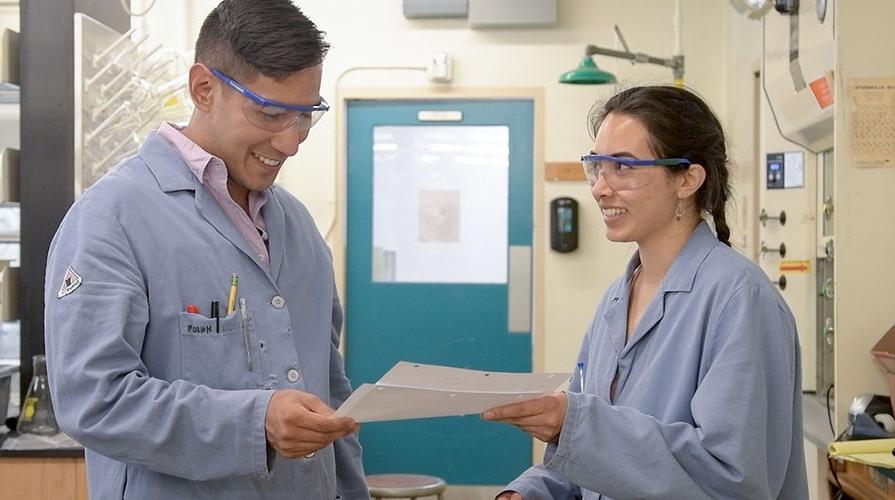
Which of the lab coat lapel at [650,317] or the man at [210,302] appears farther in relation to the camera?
the lab coat lapel at [650,317]

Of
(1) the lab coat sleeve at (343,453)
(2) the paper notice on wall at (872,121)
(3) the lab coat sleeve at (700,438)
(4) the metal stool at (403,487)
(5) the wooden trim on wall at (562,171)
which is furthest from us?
(5) the wooden trim on wall at (562,171)

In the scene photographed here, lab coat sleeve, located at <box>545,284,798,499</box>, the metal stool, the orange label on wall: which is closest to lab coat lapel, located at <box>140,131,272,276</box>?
lab coat sleeve, located at <box>545,284,798,499</box>

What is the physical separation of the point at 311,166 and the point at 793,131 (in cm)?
256

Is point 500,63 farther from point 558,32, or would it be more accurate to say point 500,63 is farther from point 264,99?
point 264,99

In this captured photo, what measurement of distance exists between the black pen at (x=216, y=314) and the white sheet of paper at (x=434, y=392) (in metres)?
0.24

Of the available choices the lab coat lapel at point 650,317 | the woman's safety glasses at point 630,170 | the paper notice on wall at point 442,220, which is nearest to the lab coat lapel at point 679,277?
the lab coat lapel at point 650,317

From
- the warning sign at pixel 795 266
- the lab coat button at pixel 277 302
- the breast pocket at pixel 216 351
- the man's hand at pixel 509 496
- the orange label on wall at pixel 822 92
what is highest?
the orange label on wall at pixel 822 92

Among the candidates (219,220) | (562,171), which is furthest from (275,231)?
(562,171)

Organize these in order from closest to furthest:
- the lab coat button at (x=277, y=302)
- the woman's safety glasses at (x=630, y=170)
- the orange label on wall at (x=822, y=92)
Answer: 1. the lab coat button at (x=277, y=302)
2. the woman's safety glasses at (x=630, y=170)
3. the orange label on wall at (x=822, y=92)

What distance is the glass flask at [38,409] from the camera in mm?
3129

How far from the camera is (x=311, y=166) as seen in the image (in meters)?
5.78

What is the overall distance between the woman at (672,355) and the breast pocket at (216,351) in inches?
15.2

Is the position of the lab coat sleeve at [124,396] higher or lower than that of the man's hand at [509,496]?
higher

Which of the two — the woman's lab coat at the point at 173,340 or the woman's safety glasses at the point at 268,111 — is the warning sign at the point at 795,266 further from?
the woman's safety glasses at the point at 268,111
